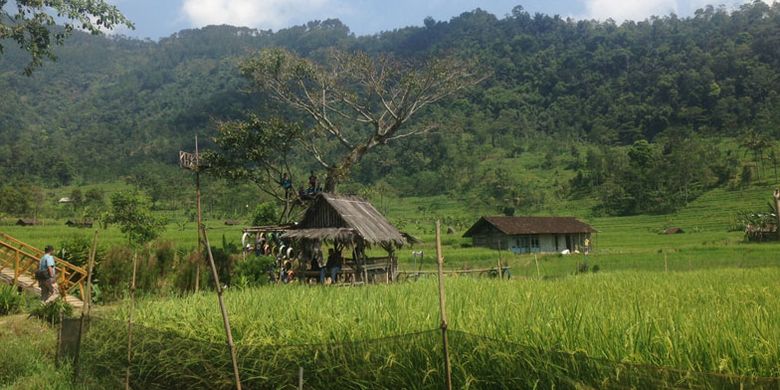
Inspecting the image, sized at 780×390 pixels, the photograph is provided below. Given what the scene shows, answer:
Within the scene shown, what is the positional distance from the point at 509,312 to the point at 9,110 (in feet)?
405

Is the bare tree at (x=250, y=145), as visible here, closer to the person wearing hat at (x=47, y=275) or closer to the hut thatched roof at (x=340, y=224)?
the hut thatched roof at (x=340, y=224)

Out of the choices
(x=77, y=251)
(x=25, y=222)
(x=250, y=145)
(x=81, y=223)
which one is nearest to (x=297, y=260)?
(x=250, y=145)

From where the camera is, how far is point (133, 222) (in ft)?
91.7

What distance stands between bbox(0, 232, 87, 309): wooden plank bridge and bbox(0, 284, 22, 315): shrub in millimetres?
770

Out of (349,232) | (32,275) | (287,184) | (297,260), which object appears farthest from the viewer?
(287,184)

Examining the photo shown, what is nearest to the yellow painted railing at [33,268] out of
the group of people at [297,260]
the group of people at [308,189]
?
the group of people at [297,260]

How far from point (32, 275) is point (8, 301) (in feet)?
8.81

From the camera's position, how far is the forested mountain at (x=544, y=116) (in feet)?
198

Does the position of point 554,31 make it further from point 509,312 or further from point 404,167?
point 509,312

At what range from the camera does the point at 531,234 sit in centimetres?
4166

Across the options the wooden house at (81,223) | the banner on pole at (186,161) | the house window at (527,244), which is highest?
the banner on pole at (186,161)

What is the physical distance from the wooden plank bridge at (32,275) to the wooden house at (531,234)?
29.6 m

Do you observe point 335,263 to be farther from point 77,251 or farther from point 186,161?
point 77,251

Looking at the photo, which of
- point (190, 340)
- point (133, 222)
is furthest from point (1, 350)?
point (133, 222)
